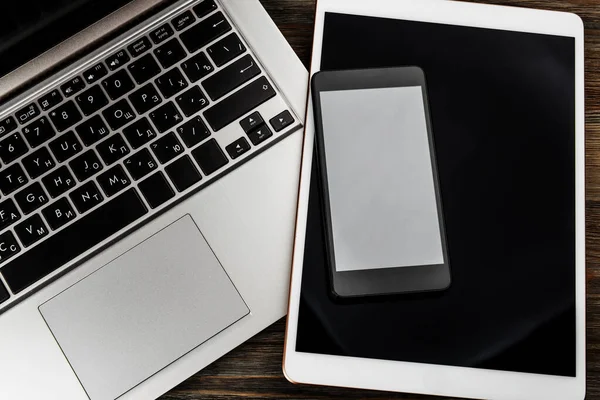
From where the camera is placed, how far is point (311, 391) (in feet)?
1.55

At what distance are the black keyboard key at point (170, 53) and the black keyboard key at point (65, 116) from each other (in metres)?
0.08

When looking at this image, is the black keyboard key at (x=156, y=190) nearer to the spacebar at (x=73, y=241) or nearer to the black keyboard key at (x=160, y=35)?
the spacebar at (x=73, y=241)

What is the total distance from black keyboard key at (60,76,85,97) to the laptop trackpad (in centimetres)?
13

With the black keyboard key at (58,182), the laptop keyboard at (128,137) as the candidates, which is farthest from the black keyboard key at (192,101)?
the black keyboard key at (58,182)

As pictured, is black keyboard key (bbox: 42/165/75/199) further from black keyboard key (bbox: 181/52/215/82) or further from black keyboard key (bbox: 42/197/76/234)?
black keyboard key (bbox: 181/52/215/82)

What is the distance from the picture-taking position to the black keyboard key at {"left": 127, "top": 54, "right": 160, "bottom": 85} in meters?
0.46

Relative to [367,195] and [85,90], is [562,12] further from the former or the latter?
[85,90]

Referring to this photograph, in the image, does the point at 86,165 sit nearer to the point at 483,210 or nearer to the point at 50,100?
the point at 50,100

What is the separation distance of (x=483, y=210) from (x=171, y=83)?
27cm

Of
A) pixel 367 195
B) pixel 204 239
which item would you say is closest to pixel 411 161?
pixel 367 195

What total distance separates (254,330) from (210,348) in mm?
36

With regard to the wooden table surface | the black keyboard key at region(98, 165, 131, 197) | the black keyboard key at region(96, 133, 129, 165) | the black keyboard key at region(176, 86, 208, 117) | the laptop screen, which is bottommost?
the wooden table surface

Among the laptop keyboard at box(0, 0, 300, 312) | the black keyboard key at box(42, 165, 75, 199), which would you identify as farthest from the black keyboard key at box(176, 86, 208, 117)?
the black keyboard key at box(42, 165, 75, 199)

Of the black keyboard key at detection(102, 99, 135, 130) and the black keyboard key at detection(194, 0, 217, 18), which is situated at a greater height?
the black keyboard key at detection(194, 0, 217, 18)
